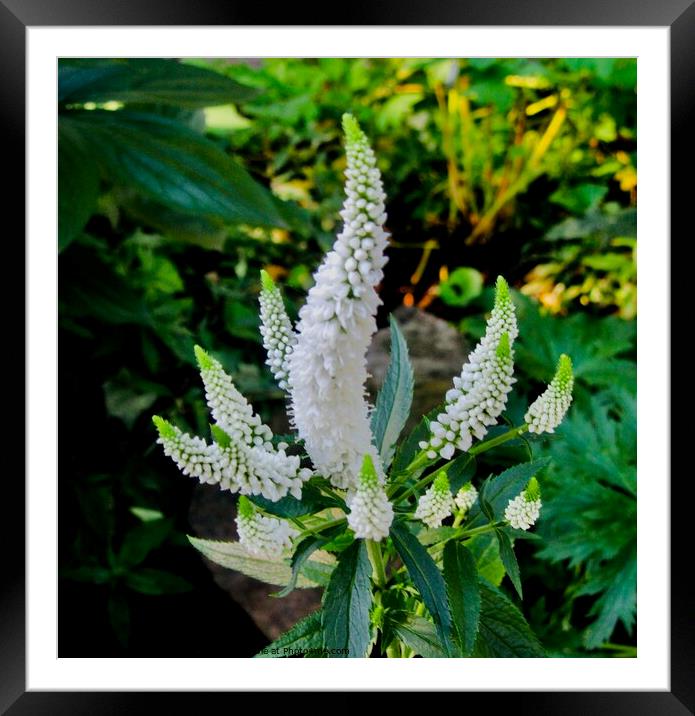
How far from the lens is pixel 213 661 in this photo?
557 mm

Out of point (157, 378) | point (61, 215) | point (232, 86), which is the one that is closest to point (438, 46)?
point (232, 86)

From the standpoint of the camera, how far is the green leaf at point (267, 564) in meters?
0.51

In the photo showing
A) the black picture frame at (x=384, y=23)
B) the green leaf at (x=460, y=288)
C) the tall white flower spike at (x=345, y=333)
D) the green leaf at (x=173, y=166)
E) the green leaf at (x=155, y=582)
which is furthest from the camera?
the green leaf at (x=460, y=288)

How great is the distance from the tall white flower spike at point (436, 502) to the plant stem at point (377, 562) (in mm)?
46

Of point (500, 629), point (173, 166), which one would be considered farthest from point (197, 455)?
point (173, 166)

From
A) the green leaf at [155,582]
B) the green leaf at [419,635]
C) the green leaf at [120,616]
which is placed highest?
the green leaf at [419,635]

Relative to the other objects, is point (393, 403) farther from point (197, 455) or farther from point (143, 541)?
point (143, 541)

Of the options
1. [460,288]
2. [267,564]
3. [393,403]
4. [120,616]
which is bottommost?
[120,616]

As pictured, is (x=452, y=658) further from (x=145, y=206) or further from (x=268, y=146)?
(x=268, y=146)

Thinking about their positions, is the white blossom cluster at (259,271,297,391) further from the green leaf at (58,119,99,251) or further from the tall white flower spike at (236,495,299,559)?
the green leaf at (58,119,99,251)

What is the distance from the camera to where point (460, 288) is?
0.98 m

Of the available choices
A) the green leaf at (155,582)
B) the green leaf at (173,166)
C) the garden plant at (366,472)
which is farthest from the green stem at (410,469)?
the green leaf at (155,582)

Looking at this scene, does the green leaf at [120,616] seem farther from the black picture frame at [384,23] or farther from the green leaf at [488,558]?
the green leaf at [488,558]

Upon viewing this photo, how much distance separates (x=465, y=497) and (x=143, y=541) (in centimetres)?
47
